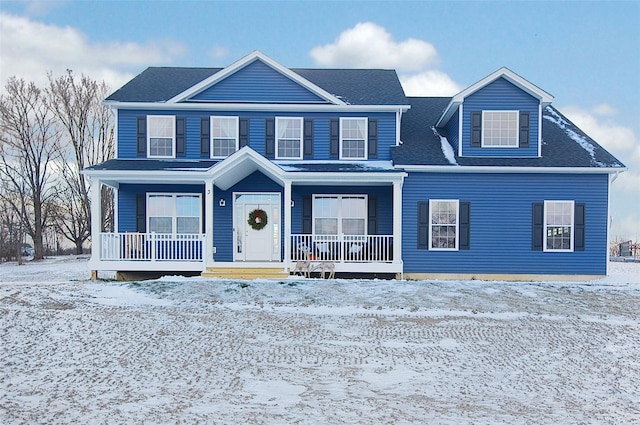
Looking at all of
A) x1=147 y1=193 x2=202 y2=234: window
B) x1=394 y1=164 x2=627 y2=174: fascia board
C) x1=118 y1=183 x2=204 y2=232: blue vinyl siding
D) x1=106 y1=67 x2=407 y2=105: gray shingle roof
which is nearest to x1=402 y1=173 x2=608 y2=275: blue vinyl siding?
x1=394 y1=164 x2=627 y2=174: fascia board

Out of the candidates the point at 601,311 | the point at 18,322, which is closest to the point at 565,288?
the point at 601,311

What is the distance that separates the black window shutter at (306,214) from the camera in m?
16.2

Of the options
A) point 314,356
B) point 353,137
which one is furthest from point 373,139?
point 314,356

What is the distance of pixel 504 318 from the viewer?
10.2 meters

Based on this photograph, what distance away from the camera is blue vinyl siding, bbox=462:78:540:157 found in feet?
51.4

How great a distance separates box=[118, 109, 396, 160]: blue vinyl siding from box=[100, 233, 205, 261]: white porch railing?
2.66m

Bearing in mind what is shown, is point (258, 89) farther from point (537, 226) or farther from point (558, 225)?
point (558, 225)

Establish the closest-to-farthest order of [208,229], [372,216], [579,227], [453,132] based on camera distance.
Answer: [208,229]
[579,227]
[372,216]
[453,132]

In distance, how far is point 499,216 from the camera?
15422 millimetres

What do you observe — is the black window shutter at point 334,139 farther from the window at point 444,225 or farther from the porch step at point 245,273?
the porch step at point 245,273

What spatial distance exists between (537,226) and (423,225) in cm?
326

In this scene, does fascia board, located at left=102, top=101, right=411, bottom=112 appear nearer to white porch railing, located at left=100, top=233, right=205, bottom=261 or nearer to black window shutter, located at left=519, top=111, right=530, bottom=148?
black window shutter, located at left=519, top=111, right=530, bottom=148

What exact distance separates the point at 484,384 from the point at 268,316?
478 cm

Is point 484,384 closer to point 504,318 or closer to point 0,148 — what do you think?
point 504,318
